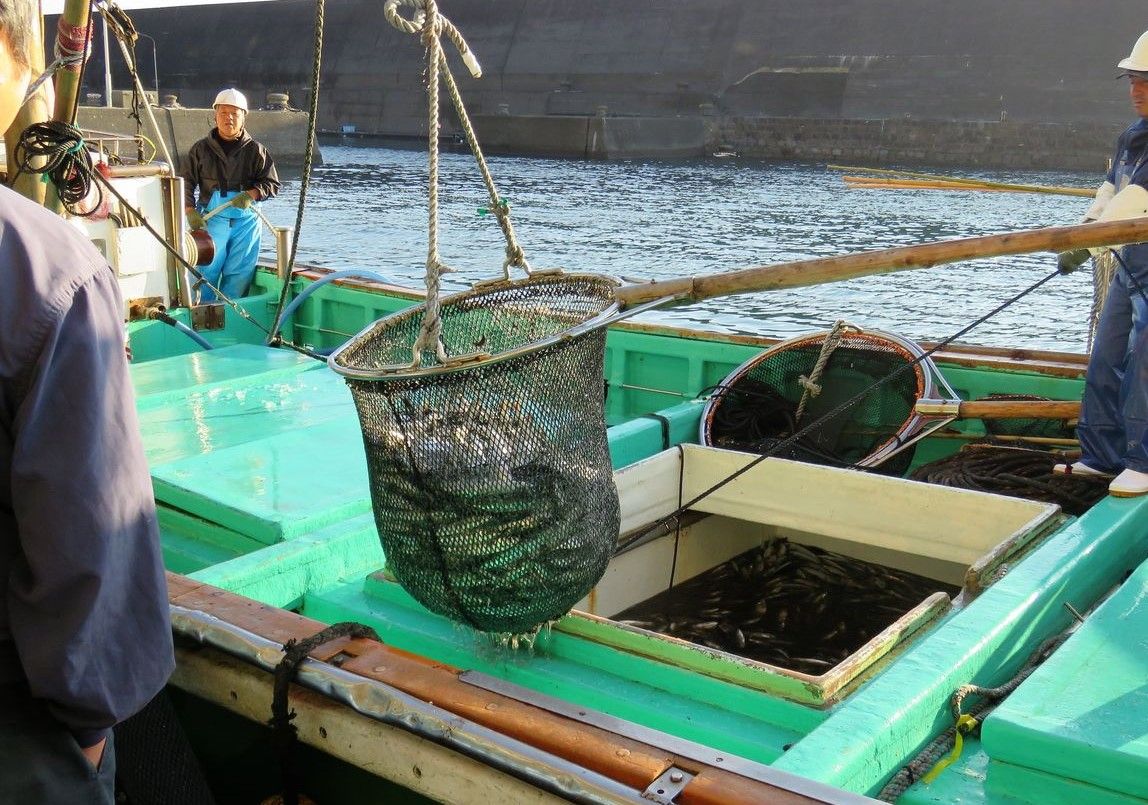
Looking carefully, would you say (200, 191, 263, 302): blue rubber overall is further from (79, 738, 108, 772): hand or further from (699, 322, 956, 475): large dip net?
(79, 738, 108, 772): hand

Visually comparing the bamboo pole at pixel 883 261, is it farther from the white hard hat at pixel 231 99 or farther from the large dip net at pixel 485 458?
the white hard hat at pixel 231 99

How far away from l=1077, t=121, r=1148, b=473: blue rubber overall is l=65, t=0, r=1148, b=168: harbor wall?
3273 centimetres

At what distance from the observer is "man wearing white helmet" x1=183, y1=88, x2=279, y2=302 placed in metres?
9.77

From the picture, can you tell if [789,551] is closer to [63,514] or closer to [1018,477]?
[1018,477]

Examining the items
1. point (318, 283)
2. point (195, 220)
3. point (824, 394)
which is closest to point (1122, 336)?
point (824, 394)

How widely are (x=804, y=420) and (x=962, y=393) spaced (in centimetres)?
96

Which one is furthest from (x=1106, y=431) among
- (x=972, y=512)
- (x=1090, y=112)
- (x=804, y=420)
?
(x=1090, y=112)

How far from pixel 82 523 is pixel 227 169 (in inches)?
350

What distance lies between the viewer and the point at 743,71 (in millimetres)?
46844

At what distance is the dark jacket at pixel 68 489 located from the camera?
1508 millimetres

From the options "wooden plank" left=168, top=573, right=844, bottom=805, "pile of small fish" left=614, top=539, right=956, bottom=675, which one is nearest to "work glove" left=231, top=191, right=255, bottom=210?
"pile of small fish" left=614, top=539, right=956, bottom=675

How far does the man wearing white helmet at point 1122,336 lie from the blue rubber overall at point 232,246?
699 cm

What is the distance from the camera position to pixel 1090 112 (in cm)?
3912

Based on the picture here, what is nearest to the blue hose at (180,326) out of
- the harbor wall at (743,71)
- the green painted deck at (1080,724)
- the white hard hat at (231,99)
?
the white hard hat at (231,99)
